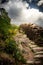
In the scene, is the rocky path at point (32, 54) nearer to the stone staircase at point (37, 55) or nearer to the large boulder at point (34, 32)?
the stone staircase at point (37, 55)

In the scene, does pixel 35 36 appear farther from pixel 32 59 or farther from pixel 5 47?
A: pixel 5 47

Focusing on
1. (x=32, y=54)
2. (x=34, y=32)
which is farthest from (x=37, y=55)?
(x=34, y=32)

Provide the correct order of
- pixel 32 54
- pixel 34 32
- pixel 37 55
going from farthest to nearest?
pixel 34 32 < pixel 32 54 < pixel 37 55

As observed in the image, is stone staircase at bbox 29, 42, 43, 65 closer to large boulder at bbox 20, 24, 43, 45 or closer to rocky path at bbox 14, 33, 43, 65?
rocky path at bbox 14, 33, 43, 65

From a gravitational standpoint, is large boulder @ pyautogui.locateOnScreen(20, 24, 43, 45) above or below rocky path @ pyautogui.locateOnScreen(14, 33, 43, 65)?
above

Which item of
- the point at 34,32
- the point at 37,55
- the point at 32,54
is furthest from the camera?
the point at 34,32

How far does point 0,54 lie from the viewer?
52.5ft

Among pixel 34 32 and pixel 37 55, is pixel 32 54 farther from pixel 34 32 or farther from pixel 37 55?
pixel 34 32

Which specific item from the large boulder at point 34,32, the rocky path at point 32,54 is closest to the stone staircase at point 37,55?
the rocky path at point 32,54

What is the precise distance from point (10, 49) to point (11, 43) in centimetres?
67

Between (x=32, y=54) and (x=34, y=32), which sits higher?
(x=34, y=32)

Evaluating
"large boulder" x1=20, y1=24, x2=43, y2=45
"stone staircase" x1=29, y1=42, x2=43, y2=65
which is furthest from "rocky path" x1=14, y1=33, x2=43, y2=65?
"large boulder" x1=20, y1=24, x2=43, y2=45

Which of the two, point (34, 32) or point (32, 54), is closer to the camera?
point (32, 54)

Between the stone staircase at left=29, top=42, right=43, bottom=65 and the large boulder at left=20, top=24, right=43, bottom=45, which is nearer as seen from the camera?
the stone staircase at left=29, top=42, right=43, bottom=65
